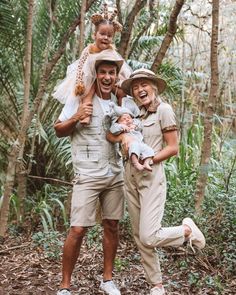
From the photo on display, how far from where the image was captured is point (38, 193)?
7203 millimetres

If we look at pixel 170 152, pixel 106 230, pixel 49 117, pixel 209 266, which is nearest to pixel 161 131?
pixel 170 152

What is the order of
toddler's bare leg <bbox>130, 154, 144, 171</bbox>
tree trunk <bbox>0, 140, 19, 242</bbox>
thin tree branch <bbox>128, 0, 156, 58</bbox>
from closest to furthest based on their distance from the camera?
toddler's bare leg <bbox>130, 154, 144, 171</bbox> < tree trunk <bbox>0, 140, 19, 242</bbox> < thin tree branch <bbox>128, 0, 156, 58</bbox>

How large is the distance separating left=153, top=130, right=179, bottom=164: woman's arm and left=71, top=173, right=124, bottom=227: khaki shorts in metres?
0.42

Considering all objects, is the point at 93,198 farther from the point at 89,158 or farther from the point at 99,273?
the point at 99,273

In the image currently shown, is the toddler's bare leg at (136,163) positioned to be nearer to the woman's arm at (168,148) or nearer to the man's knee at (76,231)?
the woman's arm at (168,148)

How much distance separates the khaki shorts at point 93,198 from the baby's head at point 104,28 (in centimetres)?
103

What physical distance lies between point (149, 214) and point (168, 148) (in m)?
0.51

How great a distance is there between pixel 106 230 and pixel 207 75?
25.5 feet

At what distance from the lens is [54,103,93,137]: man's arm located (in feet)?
12.6

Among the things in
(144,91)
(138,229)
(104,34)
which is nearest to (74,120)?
(144,91)

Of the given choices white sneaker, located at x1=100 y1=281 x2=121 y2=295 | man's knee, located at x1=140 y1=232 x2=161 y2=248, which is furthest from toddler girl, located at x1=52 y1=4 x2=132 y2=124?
white sneaker, located at x1=100 y1=281 x2=121 y2=295

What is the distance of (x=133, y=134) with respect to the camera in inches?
148

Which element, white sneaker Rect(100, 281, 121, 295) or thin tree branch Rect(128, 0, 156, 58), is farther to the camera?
thin tree branch Rect(128, 0, 156, 58)

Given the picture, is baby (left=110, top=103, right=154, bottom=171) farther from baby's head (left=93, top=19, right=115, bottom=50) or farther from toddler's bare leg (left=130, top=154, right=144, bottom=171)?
baby's head (left=93, top=19, right=115, bottom=50)
